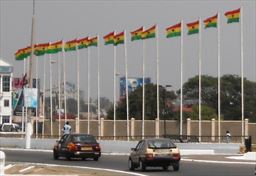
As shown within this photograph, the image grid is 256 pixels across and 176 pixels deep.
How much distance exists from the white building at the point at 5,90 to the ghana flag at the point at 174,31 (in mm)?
70333

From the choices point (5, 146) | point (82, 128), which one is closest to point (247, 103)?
point (82, 128)

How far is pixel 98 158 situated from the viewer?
132 ft

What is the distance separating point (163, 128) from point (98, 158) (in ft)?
120

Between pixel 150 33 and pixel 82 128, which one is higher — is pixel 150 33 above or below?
above

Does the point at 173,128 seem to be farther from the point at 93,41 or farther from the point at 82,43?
the point at 82,43

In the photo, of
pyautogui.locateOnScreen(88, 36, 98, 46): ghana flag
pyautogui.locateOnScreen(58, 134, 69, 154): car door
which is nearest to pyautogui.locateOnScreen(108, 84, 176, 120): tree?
pyautogui.locateOnScreen(88, 36, 98, 46): ghana flag

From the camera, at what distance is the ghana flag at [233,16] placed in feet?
193

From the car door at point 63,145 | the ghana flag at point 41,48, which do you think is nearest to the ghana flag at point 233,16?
the ghana flag at point 41,48

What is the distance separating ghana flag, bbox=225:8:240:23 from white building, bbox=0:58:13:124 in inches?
3006

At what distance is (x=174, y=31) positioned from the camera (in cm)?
6375

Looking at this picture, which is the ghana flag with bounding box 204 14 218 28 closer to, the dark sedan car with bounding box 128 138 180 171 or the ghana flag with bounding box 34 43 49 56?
the ghana flag with bounding box 34 43 49 56

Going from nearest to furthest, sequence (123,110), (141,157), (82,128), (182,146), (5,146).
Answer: (141,157), (182,146), (5,146), (82,128), (123,110)

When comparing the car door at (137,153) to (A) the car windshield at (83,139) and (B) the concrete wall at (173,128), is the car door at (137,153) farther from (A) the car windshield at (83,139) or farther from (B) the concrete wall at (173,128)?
(B) the concrete wall at (173,128)

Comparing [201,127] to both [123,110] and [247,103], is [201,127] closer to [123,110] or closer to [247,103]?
[123,110]
